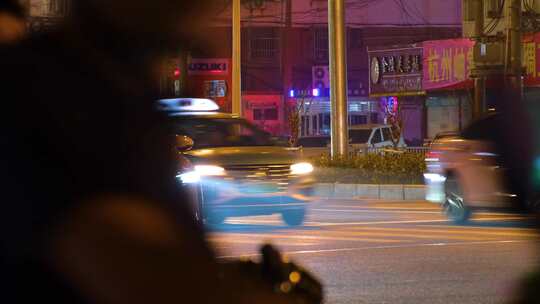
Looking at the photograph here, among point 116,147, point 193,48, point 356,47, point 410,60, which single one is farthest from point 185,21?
point 356,47

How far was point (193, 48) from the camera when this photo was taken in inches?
65.2

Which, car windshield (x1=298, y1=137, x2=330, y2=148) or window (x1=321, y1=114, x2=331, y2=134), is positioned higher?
window (x1=321, y1=114, x2=331, y2=134)

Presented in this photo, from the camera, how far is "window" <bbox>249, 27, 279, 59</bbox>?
4988 centimetres

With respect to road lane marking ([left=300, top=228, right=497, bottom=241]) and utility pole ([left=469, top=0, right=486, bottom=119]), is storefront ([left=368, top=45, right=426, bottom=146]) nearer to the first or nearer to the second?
utility pole ([left=469, top=0, right=486, bottom=119])

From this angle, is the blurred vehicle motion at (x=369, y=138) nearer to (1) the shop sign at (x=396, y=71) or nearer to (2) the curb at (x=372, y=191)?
(1) the shop sign at (x=396, y=71)

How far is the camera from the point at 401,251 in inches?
404

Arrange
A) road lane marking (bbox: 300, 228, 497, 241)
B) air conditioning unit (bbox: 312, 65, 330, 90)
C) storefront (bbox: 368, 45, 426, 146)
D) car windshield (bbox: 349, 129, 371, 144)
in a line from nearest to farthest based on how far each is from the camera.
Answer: road lane marking (bbox: 300, 228, 497, 241)
storefront (bbox: 368, 45, 426, 146)
car windshield (bbox: 349, 129, 371, 144)
air conditioning unit (bbox: 312, 65, 330, 90)

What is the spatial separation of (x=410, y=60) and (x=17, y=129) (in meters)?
36.1

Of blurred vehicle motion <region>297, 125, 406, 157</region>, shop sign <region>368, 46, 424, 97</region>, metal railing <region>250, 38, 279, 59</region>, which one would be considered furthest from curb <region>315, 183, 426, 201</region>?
metal railing <region>250, 38, 279, 59</region>

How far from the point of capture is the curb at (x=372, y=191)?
18.1m

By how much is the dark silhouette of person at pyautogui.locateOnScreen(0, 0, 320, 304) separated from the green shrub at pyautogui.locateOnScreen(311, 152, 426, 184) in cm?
1774

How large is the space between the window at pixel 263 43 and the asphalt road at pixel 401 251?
3455 centimetres

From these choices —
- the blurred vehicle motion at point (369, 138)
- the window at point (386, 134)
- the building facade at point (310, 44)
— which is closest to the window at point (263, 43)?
the building facade at point (310, 44)

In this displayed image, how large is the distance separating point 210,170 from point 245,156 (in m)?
0.54
